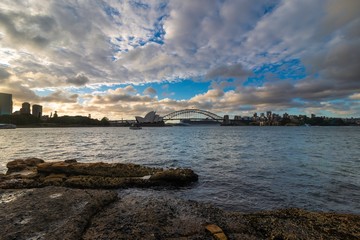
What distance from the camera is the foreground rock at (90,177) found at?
11914 mm

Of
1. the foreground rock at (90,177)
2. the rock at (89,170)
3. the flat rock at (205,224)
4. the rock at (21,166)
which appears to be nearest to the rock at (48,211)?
the flat rock at (205,224)

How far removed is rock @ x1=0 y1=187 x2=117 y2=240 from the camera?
5645mm

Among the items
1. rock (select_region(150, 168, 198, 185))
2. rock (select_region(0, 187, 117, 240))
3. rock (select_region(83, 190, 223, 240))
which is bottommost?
rock (select_region(150, 168, 198, 185))

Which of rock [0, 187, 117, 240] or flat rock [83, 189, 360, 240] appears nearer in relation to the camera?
rock [0, 187, 117, 240]

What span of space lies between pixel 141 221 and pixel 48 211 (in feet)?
10.4

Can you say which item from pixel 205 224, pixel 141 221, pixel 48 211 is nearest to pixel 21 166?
pixel 48 211

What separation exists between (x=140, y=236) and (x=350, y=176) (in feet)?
59.4

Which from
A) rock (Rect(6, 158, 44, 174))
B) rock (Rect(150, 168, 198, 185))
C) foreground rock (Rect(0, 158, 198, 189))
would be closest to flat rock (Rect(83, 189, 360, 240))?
foreground rock (Rect(0, 158, 198, 189))

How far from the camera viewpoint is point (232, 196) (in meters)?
11.6

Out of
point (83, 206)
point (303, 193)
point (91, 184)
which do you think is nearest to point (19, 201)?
point (83, 206)

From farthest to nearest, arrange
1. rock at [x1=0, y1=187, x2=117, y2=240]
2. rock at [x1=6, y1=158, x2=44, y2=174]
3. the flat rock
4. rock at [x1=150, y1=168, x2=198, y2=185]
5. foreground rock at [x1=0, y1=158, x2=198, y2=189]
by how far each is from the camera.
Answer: rock at [x1=6, y1=158, x2=44, y2=174] → rock at [x1=150, y1=168, x2=198, y2=185] → foreground rock at [x1=0, y1=158, x2=198, y2=189] → the flat rock → rock at [x1=0, y1=187, x2=117, y2=240]

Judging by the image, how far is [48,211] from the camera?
6.92 m

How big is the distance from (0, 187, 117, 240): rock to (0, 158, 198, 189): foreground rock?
8.59 ft

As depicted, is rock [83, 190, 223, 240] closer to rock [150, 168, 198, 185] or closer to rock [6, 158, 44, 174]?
rock [150, 168, 198, 185]
